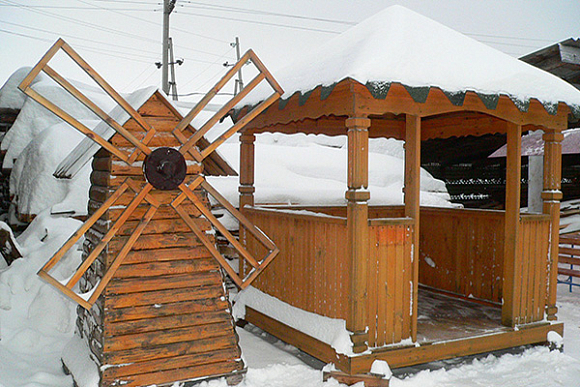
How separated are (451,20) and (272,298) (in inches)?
443

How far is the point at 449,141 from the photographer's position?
11.5m

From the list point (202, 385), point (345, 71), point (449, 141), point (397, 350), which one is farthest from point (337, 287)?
point (449, 141)

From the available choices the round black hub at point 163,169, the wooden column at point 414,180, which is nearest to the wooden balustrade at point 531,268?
the wooden column at point 414,180

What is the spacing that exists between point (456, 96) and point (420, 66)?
373mm

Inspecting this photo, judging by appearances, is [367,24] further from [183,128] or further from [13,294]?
[13,294]

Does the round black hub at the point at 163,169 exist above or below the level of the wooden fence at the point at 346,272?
above

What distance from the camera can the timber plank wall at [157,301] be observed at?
3879mm

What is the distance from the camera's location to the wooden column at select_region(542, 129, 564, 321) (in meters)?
5.04

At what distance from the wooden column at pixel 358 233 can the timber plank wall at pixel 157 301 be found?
1.01 meters

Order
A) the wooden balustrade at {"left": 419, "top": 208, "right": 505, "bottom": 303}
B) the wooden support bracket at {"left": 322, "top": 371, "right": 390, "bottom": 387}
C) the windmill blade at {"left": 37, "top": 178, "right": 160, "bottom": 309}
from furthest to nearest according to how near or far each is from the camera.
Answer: the wooden balustrade at {"left": 419, "top": 208, "right": 505, "bottom": 303} → the wooden support bracket at {"left": 322, "top": 371, "right": 390, "bottom": 387} → the windmill blade at {"left": 37, "top": 178, "right": 160, "bottom": 309}

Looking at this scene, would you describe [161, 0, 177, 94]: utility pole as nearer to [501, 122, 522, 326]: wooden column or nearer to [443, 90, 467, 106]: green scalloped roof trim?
[501, 122, 522, 326]: wooden column

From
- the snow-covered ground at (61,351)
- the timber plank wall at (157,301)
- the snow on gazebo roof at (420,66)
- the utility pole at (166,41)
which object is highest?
the utility pole at (166,41)

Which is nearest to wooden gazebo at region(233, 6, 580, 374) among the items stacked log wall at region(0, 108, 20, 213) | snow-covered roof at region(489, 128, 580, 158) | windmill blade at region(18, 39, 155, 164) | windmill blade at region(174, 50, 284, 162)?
windmill blade at region(174, 50, 284, 162)

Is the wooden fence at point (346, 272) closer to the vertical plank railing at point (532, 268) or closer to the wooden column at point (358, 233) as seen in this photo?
the wooden column at point (358, 233)
